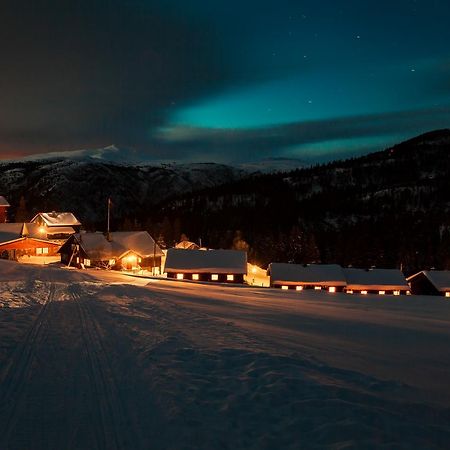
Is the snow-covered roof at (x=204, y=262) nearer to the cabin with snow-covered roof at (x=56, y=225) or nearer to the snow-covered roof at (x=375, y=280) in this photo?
the snow-covered roof at (x=375, y=280)

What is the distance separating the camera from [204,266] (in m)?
60.8

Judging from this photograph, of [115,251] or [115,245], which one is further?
[115,245]

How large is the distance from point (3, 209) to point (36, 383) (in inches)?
3653

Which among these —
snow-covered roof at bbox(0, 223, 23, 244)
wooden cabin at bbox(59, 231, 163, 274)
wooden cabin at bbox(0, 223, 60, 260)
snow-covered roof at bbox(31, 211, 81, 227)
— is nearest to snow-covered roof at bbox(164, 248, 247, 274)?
wooden cabin at bbox(59, 231, 163, 274)

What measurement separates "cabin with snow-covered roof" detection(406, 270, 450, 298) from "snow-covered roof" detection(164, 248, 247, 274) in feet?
93.5

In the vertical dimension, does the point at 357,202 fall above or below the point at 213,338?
above

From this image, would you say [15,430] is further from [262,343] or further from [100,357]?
[262,343]

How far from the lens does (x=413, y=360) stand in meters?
9.67

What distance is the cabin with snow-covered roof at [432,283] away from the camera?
196 ft

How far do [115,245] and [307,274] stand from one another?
96.8 feet

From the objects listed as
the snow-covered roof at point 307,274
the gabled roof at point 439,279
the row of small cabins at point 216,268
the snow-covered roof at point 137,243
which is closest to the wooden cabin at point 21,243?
the row of small cabins at point 216,268

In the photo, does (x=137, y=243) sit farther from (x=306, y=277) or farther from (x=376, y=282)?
(x=376, y=282)


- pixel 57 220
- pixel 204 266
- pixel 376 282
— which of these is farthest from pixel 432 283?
pixel 57 220

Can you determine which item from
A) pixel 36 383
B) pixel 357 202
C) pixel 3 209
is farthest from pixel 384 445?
pixel 357 202
